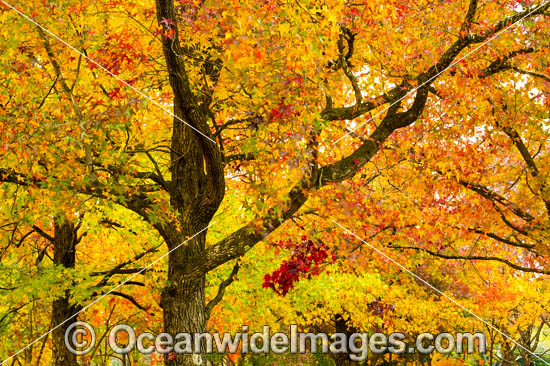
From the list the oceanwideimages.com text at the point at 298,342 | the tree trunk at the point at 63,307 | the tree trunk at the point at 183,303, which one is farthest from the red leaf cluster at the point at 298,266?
the oceanwideimages.com text at the point at 298,342

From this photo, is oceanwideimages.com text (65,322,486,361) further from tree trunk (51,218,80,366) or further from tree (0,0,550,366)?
tree (0,0,550,366)

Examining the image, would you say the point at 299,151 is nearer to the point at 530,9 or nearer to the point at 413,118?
the point at 413,118

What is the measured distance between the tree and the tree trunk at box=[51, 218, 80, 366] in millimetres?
4559

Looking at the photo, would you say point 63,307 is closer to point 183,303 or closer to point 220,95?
point 183,303

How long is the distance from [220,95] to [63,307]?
313 inches

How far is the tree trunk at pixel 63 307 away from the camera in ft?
43.5

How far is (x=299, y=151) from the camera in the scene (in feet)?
21.5

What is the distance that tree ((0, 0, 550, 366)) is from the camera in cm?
688

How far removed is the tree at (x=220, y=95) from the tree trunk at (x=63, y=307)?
456 centimetres

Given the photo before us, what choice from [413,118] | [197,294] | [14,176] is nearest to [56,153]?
[14,176]

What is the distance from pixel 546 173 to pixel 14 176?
26.5 ft

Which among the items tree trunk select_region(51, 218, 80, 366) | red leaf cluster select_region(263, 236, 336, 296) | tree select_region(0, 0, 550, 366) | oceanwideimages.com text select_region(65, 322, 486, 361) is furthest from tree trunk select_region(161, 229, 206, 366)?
oceanwideimages.com text select_region(65, 322, 486, 361)

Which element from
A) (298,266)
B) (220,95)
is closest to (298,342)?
(298,266)

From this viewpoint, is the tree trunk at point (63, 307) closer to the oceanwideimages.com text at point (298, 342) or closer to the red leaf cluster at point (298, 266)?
the oceanwideimages.com text at point (298, 342)
